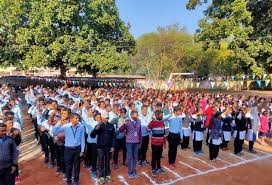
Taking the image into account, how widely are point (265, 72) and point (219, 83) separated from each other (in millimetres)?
4804

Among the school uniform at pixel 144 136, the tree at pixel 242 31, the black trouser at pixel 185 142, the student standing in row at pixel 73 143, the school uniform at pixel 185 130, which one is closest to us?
the student standing in row at pixel 73 143

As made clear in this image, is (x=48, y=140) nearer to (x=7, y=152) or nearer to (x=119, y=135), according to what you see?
(x=119, y=135)

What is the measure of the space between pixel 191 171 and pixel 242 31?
20.7 metres

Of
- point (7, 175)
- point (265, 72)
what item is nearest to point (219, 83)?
point (265, 72)

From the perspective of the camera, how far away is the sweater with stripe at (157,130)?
10.0 metres

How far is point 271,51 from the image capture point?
29406 millimetres

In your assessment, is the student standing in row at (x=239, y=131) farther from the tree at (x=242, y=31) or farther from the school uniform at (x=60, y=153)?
the tree at (x=242, y=31)

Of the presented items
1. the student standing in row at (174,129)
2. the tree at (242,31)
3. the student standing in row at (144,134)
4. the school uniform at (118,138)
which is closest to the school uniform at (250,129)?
the student standing in row at (174,129)

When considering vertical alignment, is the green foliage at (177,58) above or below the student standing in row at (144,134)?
above

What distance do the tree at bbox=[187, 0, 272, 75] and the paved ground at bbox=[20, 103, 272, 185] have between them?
17.8 meters

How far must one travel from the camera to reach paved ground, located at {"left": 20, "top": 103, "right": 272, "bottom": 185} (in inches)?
383

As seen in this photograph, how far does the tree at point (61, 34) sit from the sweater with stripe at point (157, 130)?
21.6 metres

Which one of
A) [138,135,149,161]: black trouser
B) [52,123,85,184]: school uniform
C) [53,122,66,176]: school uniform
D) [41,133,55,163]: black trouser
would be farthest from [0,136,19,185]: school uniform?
[138,135,149,161]: black trouser

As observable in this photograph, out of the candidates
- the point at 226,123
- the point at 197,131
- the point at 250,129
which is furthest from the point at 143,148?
the point at 250,129
